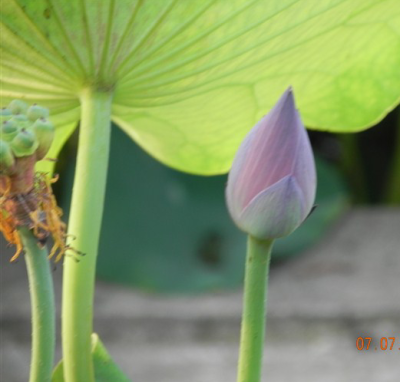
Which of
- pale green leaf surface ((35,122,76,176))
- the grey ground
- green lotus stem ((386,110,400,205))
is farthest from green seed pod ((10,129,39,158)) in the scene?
green lotus stem ((386,110,400,205))

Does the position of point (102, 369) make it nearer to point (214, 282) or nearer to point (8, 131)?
point (8, 131)

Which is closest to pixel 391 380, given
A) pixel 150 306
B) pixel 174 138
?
pixel 150 306

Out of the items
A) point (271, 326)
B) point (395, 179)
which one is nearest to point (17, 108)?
point (271, 326)

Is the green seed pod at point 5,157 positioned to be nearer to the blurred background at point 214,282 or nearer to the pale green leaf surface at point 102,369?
the pale green leaf surface at point 102,369

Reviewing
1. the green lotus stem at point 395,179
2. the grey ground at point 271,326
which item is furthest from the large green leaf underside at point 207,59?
the green lotus stem at point 395,179

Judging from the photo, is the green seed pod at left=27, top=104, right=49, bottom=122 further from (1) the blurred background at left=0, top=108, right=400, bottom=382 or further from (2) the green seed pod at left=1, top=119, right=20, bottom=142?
(1) the blurred background at left=0, top=108, right=400, bottom=382

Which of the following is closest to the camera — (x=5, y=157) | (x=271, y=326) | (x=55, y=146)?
(x=5, y=157)

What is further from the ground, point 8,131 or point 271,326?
point 271,326
